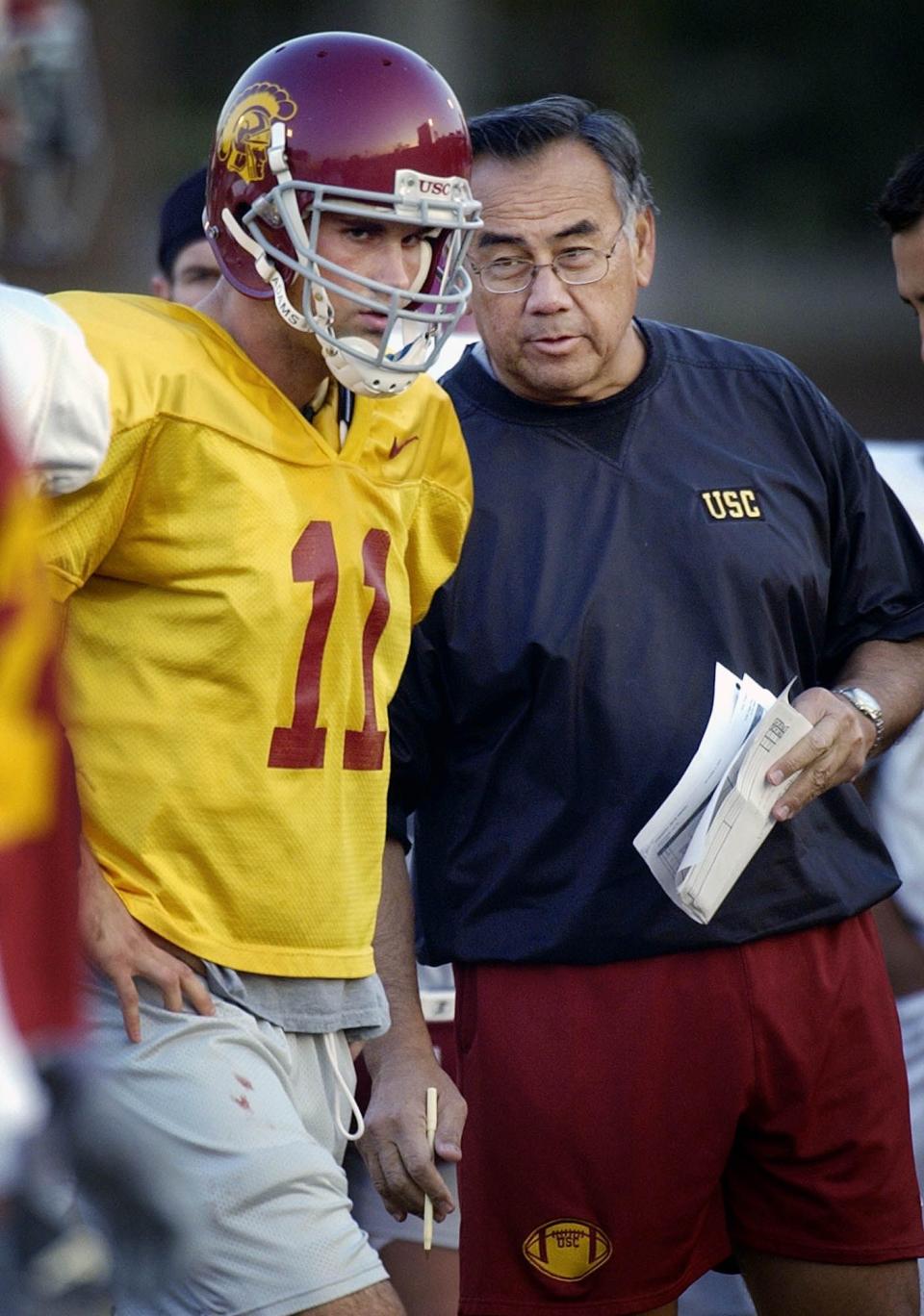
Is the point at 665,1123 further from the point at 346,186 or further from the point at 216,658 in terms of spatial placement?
the point at 346,186

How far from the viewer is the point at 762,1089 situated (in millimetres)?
3045

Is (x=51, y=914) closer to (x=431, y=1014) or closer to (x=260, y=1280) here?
(x=260, y=1280)

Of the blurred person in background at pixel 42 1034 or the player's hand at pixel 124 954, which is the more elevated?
the blurred person in background at pixel 42 1034

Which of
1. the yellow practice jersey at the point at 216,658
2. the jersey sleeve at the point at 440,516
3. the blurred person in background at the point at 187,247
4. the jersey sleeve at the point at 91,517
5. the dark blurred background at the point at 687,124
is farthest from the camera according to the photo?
the dark blurred background at the point at 687,124

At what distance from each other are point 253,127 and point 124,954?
1048 millimetres

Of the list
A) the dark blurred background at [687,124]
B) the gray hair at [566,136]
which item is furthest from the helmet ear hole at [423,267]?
the dark blurred background at [687,124]

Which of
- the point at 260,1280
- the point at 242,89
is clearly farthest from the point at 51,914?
the point at 242,89

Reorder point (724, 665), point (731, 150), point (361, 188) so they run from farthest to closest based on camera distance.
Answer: point (731, 150)
point (724, 665)
point (361, 188)

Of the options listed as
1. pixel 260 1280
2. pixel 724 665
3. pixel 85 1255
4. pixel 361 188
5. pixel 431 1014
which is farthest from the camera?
pixel 431 1014

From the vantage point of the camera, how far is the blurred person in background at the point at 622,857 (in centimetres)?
304

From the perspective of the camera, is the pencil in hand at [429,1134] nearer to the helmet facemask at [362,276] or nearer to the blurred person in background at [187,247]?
the helmet facemask at [362,276]

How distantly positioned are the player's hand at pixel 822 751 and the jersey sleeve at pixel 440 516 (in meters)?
0.54

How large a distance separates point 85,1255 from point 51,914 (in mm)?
222

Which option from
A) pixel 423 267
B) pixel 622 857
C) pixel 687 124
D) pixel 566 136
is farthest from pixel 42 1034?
pixel 687 124
